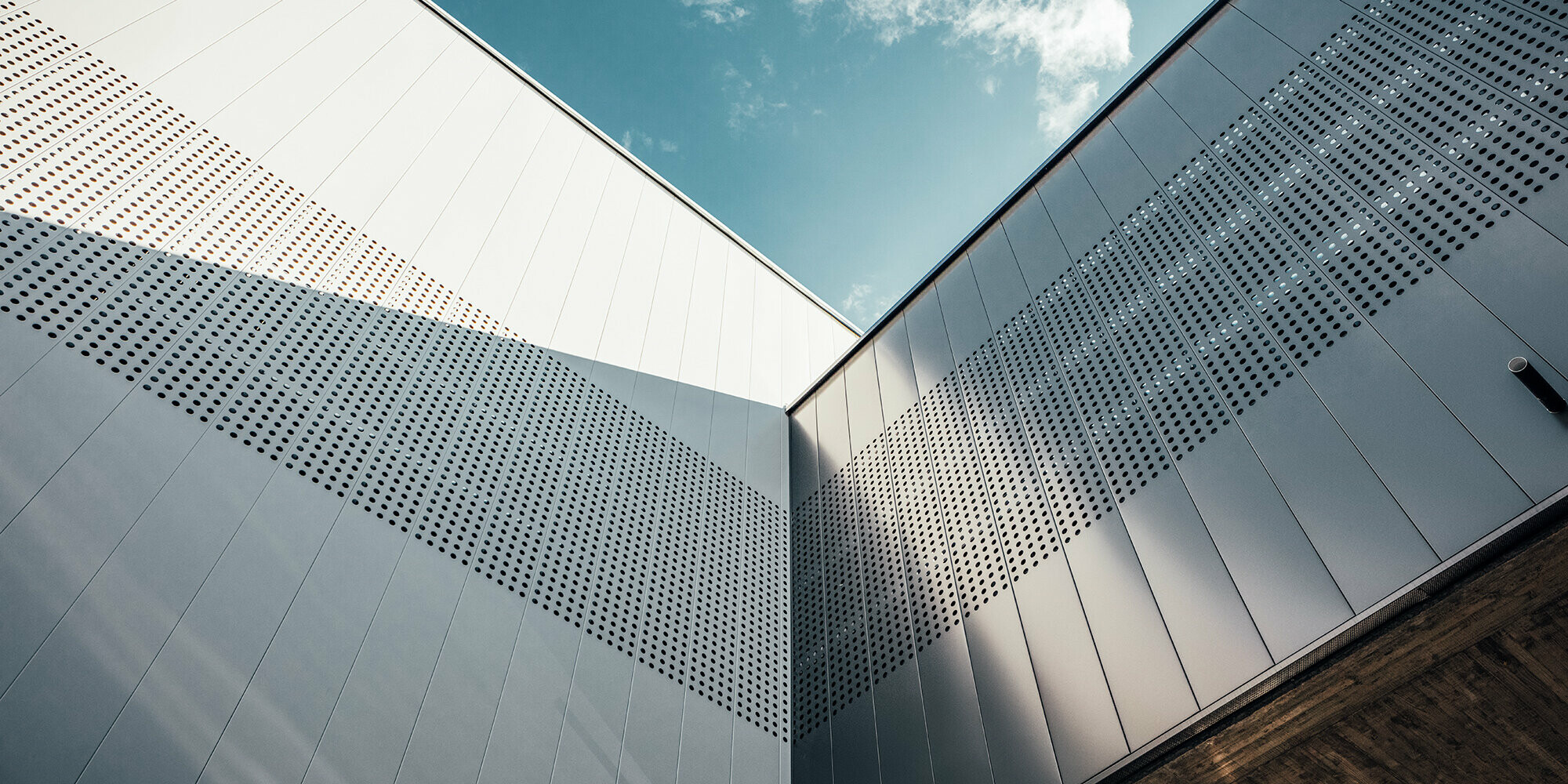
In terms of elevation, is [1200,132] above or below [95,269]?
above

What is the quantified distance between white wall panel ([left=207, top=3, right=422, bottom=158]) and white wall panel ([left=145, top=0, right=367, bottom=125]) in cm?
7

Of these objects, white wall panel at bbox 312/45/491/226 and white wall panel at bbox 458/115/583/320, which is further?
white wall panel at bbox 458/115/583/320

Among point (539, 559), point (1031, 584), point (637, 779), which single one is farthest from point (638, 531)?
point (1031, 584)

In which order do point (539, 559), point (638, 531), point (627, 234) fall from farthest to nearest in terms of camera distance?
point (627, 234) < point (638, 531) < point (539, 559)

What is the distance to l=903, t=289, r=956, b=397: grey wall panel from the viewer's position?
35.8 ft

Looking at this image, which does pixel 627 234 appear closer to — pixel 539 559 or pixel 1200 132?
pixel 539 559

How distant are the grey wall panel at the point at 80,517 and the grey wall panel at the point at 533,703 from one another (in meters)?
2.86

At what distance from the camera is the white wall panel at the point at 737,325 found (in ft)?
42.6

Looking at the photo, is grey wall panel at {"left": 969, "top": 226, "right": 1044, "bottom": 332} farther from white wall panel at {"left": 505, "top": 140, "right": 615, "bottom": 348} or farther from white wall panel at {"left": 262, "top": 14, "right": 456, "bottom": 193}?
white wall panel at {"left": 262, "top": 14, "right": 456, "bottom": 193}

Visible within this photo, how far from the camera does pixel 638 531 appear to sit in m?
9.06

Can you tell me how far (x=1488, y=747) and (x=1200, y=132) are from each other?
6301 millimetres

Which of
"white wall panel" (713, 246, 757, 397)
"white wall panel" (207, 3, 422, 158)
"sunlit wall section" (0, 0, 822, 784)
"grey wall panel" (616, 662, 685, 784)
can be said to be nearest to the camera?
"sunlit wall section" (0, 0, 822, 784)

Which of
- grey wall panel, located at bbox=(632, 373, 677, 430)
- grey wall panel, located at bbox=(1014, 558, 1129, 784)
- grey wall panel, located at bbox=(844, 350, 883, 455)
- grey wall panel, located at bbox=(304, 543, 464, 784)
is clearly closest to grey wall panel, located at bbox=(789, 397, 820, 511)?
grey wall panel, located at bbox=(844, 350, 883, 455)

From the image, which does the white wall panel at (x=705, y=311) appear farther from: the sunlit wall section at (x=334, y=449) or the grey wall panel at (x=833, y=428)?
the grey wall panel at (x=833, y=428)
